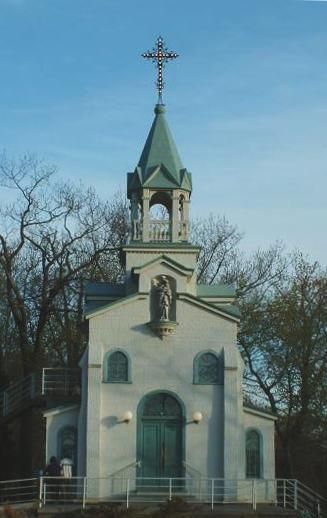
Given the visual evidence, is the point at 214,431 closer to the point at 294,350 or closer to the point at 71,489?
the point at 71,489

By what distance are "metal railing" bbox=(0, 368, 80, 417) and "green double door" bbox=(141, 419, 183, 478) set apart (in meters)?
3.87

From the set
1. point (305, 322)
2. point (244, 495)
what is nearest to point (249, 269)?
point (305, 322)

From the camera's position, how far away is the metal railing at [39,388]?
35.2m

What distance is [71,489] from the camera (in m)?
32.1

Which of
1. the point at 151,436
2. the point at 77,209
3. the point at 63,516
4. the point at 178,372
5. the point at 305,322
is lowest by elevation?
the point at 63,516

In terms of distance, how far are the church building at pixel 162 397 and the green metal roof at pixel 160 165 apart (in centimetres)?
314

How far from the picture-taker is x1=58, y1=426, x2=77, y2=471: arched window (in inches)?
1299

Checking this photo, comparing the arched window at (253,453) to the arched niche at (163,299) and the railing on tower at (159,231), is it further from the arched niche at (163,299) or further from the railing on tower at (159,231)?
the railing on tower at (159,231)

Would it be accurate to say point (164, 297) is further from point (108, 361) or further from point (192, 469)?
point (192, 469)

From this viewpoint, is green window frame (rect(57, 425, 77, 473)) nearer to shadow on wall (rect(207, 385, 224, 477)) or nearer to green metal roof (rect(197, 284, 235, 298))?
shadow on wall (rect(207, 385, 224, 477))

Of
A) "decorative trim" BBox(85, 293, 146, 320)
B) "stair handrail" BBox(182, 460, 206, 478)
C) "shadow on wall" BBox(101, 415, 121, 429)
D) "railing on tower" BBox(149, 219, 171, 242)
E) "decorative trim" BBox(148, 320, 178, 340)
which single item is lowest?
"stair handrail" BBox(182, 460, 206, 478)

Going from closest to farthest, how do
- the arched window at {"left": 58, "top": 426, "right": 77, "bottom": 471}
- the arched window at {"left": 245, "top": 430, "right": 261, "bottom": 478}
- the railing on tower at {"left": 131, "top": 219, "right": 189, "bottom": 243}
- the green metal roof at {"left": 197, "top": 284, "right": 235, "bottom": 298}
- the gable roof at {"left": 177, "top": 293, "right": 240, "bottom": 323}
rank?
the arched window at {"left": 245, "top": 430, "right": 261, "bottom": 478}
the arched window at {"left": 58, "top": 426, "right": 77, "bottom": 471}
the gable roof at {"left": 177, "top": 293, "right": 240, "bottom": 323}
the railing on tower at {"left": 131, "top": 219, "right": 189, "bottom": 243}
the green metal roof at {"left": 197, "top": 284, "right": 235, "bottom": 298}

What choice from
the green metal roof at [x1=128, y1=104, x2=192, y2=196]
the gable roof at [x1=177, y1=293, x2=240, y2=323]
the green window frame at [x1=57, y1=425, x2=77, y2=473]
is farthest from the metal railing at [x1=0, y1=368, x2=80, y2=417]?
the green metal roof at [x1=128, y1=104, x2=192, y2=196]

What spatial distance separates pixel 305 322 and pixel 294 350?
1308 millimetres
